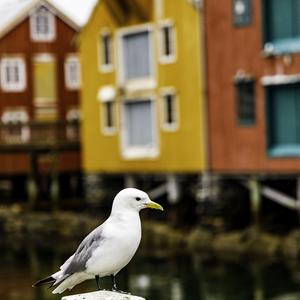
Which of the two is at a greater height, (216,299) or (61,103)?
(61,103)

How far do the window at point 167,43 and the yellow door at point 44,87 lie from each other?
39.3ft

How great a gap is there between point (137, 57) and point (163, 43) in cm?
140

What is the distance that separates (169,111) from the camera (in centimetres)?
2978

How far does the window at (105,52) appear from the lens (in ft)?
106

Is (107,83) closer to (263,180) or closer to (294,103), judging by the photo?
(263,180)

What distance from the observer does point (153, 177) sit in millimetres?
33094

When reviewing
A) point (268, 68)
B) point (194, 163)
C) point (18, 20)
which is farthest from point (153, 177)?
point (18, 20)

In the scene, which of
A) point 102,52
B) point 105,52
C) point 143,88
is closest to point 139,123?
point 143,88

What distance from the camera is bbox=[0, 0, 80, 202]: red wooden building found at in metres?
39.5

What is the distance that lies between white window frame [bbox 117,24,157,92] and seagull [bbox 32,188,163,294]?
25457 mm

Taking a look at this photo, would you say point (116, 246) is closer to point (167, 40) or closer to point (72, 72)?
point (167, 40)

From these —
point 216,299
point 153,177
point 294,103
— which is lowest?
point 216,299

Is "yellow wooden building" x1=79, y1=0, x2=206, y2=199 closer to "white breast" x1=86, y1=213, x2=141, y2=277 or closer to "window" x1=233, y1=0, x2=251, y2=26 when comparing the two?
"window" x1=233, y1=0, x2=251, y2=26

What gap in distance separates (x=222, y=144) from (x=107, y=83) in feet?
21.5
